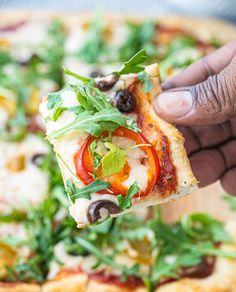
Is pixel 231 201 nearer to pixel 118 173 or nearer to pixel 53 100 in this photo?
pixel 118 173

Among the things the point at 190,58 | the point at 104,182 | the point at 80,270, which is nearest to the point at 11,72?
the point at 190,58

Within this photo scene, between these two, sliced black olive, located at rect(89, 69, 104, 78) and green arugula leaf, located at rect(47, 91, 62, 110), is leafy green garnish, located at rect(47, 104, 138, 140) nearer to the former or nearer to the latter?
green arugula leaf, located at rect(47, 91, 62, 110)

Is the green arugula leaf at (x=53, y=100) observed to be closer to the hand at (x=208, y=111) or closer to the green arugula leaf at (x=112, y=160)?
the green arugula leaf at (x=112, y=160)

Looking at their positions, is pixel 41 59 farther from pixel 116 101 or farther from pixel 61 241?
pixel 116 101

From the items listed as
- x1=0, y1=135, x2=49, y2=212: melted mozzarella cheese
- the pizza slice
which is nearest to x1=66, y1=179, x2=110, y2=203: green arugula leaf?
the pizza slice

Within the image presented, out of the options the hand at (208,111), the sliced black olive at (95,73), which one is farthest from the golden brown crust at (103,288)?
the sliced black olive at (95,73)

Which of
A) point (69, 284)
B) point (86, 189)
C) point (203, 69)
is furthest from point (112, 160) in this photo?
point (69, 284)
